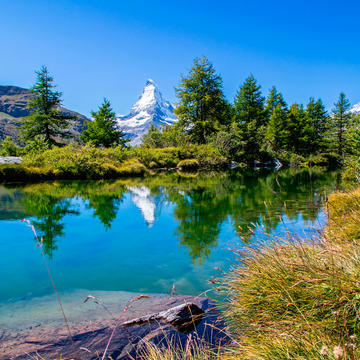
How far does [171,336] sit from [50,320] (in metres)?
1.41

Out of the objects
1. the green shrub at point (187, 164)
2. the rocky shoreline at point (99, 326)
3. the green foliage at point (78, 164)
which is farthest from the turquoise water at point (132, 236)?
the green shrub at point (187, 164)

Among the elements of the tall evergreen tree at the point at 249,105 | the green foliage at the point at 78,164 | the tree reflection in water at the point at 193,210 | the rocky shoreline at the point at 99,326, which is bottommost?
the rocky shoreline at the point at 99,326

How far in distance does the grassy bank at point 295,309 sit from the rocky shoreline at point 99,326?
330mm

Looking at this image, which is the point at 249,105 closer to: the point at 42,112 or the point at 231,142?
the point at 231,142

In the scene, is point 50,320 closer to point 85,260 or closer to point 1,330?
point 1,330

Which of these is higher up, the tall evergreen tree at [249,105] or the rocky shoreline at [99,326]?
the tall evergreen tree at [249,105]

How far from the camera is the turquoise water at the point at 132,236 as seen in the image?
3.83 meters

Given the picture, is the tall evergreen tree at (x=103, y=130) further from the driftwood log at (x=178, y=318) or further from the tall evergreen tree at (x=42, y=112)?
the driftwood log at (x=178, y=318)

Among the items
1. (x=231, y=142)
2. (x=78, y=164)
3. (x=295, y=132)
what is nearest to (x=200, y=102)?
(x=231, y=142)

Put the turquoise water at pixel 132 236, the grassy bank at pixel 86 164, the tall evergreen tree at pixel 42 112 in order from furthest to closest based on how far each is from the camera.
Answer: the tall evergreen tree at pixel 42 112
the grassy bank at pixel 86 164
the turquoise water at pixel 132 236

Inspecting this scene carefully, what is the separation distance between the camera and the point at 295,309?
1893 millimetres

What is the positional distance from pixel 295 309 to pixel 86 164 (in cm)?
1766

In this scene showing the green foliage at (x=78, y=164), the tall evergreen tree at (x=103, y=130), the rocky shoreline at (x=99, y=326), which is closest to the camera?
the rocky shoreline at (x=99, y=326)

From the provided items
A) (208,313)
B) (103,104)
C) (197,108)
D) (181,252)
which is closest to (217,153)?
(197,108)
